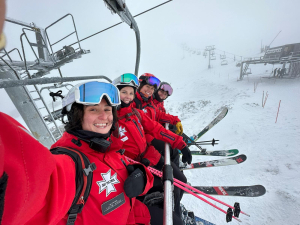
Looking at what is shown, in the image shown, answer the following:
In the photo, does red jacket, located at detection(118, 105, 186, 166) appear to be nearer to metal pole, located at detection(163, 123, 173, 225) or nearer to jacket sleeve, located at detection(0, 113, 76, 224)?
metal pole, located at detection(163, 123, 173, 225)

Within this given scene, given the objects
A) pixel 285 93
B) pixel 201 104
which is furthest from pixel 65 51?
pixel 285 93

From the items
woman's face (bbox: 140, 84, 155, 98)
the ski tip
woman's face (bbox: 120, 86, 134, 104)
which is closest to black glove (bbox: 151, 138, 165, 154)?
woman's face (bbox: 140, 84, 155, 98)

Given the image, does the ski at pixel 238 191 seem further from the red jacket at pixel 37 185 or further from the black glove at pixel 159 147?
the red jacket at pixel 37 185

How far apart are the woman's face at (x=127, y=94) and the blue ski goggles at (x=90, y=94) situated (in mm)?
879

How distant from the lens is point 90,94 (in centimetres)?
173

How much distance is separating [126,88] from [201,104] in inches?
527

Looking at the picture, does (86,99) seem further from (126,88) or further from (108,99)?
(126,88)

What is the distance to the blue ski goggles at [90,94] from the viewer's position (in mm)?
1681

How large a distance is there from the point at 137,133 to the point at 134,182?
1.07 m

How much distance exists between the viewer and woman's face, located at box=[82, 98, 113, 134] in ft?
5.56

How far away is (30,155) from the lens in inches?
23.0

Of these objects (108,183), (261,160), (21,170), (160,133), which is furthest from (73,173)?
(261,160)

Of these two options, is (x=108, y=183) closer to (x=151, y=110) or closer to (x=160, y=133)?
(x=160, y=133)

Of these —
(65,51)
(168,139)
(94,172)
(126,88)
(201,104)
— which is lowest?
(201,104)
